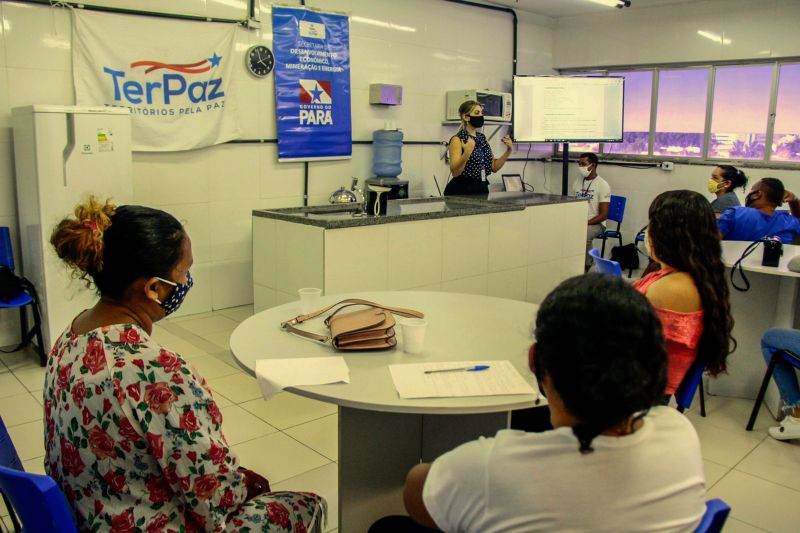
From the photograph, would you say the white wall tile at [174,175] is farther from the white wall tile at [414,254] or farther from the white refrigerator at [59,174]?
the white wall tile at [414,254]

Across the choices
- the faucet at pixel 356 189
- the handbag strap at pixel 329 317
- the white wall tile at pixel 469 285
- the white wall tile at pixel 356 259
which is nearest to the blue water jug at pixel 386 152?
the faucet at pixel 356 189

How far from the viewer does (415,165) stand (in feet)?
23.5

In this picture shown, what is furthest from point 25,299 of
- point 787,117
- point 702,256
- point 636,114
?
point 787,117

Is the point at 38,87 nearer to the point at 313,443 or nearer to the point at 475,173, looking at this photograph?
the point at 313,443

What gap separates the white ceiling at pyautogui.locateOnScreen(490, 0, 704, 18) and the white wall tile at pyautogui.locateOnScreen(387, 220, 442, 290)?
4.03m

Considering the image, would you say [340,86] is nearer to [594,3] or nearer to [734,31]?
[594,3]

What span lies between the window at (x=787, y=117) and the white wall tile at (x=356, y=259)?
4.89 metres

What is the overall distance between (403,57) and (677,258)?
16.4ft

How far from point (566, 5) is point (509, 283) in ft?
13.0

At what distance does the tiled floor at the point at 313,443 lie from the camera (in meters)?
2.92

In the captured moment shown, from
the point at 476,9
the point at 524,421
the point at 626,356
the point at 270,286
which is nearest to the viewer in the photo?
the point at 626,356

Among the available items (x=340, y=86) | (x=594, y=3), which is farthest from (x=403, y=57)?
(x=594, y=3)

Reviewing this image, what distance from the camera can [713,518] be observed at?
1163mm

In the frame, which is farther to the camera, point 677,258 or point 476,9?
point 476,9
